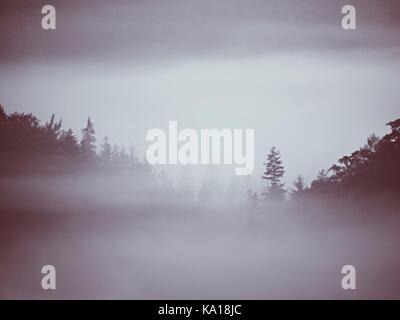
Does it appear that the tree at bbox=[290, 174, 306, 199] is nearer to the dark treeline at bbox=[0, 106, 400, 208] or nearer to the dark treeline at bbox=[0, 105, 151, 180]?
the dark treeline at bbox=[0, 106, 400, 208]

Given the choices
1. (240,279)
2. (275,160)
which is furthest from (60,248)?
(275,160)

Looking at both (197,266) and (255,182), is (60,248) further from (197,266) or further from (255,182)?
(255,182)

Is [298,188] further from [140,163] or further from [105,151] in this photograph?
[105,151]

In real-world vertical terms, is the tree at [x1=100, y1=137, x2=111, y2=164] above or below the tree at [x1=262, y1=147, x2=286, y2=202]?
above

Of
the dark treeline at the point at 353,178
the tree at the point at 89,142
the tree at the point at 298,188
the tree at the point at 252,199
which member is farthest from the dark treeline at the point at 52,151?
the tree at the point at 298,188

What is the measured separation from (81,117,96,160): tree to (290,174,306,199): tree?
3.51ft

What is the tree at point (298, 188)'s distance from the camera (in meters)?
3.74

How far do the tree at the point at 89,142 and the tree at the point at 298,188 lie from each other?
1.07 m

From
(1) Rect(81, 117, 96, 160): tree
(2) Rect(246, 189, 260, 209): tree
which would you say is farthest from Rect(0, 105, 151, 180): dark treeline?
(2) Rect(246, 189, 260, 209): tree

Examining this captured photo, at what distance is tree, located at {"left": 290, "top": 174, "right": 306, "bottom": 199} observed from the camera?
3740 millimetres

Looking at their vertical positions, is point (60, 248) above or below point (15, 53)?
below

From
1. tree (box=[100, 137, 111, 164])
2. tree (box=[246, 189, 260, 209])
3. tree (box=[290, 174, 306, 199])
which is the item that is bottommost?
tree (box=[246, 189, 260, 209])
